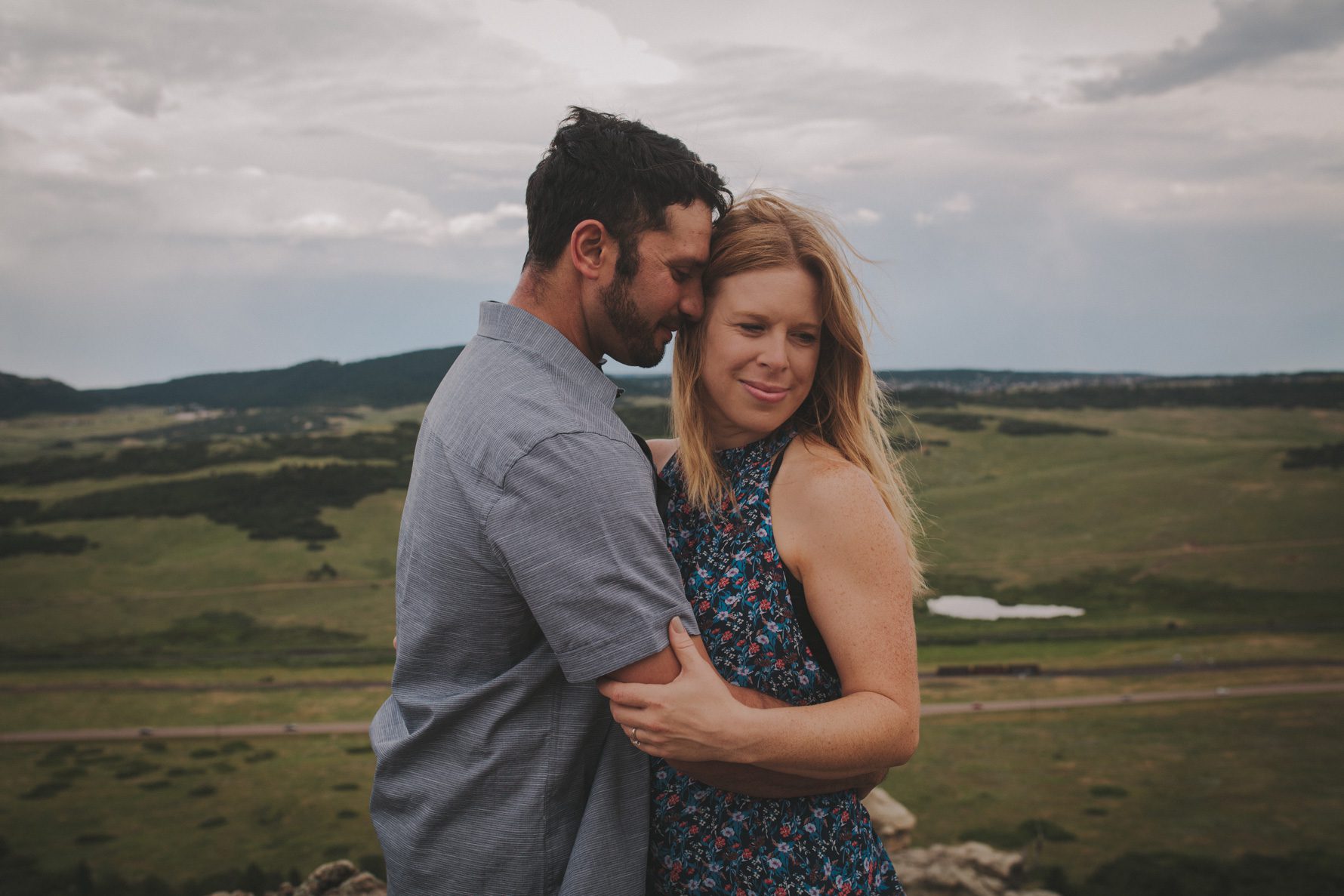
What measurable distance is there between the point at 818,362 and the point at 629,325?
0.92 metres

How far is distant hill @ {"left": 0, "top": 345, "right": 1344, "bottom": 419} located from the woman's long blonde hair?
105601 millimetres

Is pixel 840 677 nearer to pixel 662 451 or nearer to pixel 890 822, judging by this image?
pixel 662 451

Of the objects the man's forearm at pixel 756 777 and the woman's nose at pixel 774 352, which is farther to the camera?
the woman's nose at pixel 774 352

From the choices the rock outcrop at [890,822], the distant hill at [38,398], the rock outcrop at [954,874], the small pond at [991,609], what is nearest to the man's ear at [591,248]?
the rock outcrop at [954,874]

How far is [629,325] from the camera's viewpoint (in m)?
3.27

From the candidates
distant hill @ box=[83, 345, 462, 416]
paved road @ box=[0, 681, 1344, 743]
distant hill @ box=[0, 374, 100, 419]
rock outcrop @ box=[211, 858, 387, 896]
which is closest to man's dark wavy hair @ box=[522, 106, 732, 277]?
rock outcrop @ box=[211, 858, 387, 896]

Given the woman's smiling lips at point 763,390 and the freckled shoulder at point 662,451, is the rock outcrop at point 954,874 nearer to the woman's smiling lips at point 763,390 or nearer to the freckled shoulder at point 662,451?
the freckled shoulder at point 662,451

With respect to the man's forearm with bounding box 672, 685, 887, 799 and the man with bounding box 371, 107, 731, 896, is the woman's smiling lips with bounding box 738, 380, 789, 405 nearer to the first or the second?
the man with bounding box 371, 107, 731, 896

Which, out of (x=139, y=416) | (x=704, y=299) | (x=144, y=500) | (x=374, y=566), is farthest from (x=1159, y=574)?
(x=139, y=416)

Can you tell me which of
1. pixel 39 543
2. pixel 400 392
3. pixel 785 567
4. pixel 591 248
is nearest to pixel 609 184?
pixel 591 248

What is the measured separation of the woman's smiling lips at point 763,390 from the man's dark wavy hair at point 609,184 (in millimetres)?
667

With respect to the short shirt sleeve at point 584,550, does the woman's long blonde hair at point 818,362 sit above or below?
above

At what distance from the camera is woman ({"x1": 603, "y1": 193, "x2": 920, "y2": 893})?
2932 millimetres

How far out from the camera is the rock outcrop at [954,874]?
11516mm
